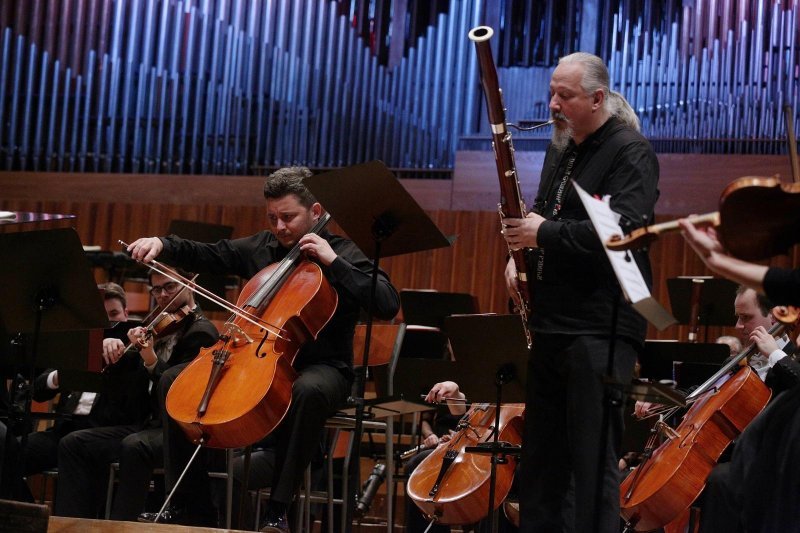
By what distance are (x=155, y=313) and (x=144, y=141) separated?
4050 millimetres

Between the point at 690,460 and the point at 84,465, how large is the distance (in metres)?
2.76

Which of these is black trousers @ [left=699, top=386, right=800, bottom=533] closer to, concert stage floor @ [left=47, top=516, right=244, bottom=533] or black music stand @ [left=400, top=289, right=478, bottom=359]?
concert stage floor @ [left=47, top=516, right=244, bottom=533]

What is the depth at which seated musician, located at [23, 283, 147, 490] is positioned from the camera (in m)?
4.95

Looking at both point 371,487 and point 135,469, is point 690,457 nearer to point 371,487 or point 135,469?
point 371,487

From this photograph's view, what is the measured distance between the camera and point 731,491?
2801mm

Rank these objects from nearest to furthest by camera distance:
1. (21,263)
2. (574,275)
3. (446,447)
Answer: (574,275) → (21,263) → (446,447)

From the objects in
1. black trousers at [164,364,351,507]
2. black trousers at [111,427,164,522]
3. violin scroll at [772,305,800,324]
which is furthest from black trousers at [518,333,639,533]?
black trousers at [111,427,164,522]

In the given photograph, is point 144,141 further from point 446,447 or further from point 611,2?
point 446,447

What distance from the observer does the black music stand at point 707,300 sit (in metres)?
5.82

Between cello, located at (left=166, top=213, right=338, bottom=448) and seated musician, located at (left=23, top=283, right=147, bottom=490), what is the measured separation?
101 cm

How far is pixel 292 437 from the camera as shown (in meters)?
3.97

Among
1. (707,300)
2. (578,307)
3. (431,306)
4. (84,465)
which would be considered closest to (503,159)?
(578,307)

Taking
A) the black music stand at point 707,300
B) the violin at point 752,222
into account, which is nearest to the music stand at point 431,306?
the black music stand at point 707,300

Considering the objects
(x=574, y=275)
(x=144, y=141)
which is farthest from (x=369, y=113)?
(x=574, y=275)
